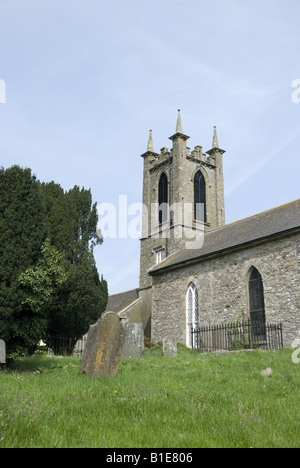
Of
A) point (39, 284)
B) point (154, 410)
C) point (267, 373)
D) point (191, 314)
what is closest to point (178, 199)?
point (191, 314)

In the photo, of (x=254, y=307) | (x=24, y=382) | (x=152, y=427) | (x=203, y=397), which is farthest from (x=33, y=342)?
(x=254, y=307)

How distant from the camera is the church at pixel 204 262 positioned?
15867 mm

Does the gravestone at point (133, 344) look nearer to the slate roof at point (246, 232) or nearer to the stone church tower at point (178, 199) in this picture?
the slate roof at point (246, 232)

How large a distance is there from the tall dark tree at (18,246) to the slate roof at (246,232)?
931 cm

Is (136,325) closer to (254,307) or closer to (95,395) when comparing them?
(254,307)

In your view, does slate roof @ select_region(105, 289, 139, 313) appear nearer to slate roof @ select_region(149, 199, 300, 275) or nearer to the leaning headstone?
slate roof @ select_region(149, 199, 300, 275)

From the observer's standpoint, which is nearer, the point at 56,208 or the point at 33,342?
the point at 33,342

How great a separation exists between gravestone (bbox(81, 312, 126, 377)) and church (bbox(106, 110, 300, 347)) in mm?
8776

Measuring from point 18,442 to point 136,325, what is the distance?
9757mm

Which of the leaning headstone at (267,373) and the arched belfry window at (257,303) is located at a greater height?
the arched belfry window at (257,303)

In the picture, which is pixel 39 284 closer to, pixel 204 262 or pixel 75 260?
pixel 75 260

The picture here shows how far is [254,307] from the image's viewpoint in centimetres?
1680

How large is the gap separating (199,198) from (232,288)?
15.8 m

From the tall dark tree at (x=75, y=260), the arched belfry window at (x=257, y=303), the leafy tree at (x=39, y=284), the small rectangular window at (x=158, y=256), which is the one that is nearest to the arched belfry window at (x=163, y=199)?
the small rectangular window at (x=158, y=256)
